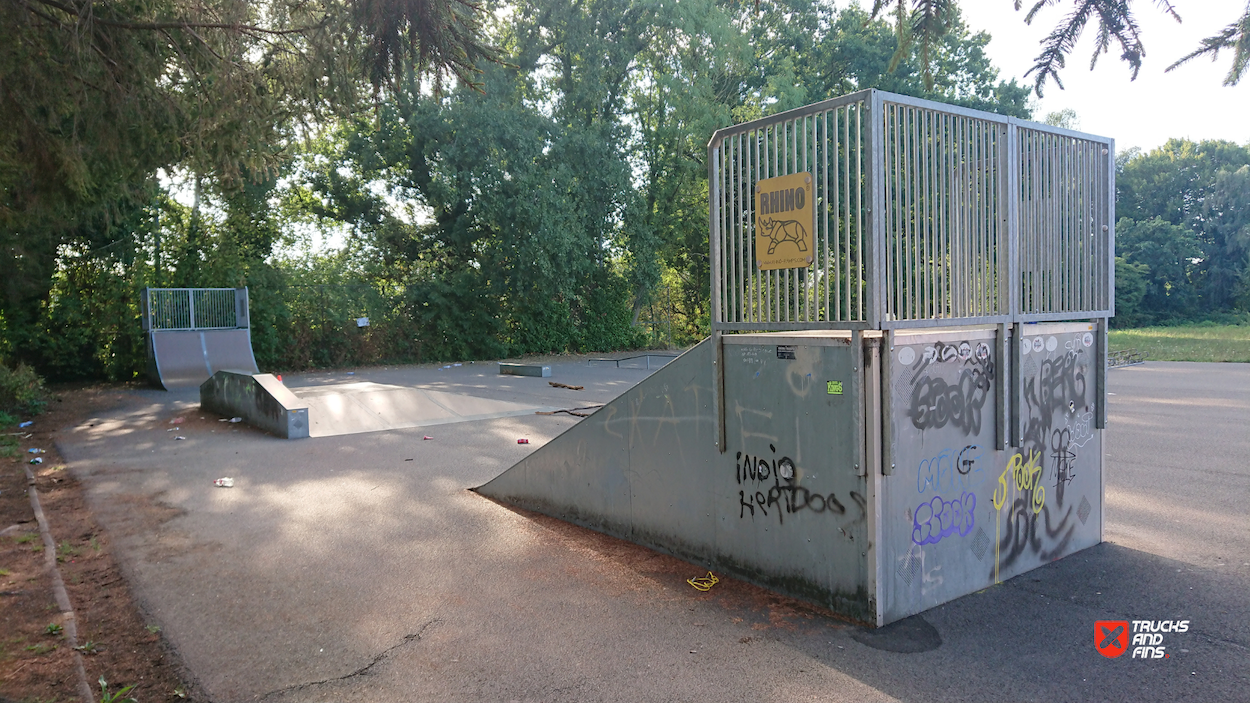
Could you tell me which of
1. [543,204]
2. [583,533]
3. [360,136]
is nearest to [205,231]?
[360,136]

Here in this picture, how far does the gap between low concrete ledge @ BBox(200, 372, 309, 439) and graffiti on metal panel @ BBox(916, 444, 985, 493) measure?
933 centimetres

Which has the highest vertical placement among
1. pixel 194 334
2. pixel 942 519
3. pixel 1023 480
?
pixel 194 334

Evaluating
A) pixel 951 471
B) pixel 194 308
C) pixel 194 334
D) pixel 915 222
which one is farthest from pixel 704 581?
pixel 194 308

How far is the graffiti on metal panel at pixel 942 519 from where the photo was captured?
423 centimetres

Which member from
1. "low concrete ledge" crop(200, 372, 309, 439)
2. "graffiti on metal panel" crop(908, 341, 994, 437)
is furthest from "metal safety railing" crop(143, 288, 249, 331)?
"graffiti on metal panel" crop(908, 341, 994, 437)

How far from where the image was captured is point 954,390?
441cm

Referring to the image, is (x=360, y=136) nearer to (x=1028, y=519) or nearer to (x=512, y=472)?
(x=512, y=472)

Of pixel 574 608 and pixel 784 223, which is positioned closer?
pixel 784 223

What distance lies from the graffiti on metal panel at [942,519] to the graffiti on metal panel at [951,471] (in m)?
0.07

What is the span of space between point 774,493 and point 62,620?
414cm

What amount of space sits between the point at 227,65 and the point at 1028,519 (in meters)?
7.40

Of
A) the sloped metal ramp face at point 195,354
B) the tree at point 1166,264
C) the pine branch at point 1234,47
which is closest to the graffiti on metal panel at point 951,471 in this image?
the pine branch at point 1234,47

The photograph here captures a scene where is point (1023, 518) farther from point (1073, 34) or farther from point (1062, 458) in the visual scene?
point (1073, 34)

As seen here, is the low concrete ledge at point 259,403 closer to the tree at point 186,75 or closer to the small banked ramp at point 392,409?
the small banked ramp at point 392,409
